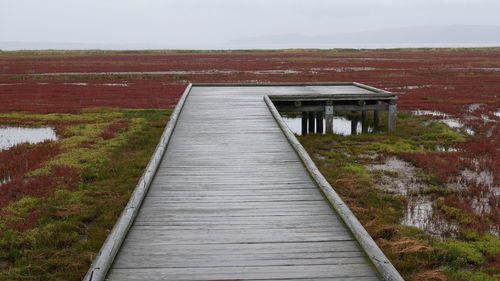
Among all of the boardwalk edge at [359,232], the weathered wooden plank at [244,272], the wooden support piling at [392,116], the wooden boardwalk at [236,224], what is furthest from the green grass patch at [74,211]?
the wooden support piling at [392,116]

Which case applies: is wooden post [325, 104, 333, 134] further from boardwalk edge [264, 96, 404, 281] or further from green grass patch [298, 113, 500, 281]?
boardwalk edge [264, 96, 404, 281]

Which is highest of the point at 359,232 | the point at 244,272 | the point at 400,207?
the point at 359,232

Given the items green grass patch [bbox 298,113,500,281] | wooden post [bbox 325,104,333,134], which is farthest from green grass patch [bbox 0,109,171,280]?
wooden post [bbox 325,104,333,134]

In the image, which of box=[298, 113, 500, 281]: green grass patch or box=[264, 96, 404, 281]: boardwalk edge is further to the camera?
box=[298, 113, 500, 281]: green grass patch

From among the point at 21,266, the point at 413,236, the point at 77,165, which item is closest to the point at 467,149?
the point at 413,236

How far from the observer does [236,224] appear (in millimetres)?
5262

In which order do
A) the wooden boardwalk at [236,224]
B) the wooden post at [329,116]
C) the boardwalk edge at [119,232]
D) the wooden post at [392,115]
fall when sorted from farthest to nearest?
the wooden post at [392,115] < the wooden post at [329,116] < the wooden boardwalk at [236,224] < the boardwalk edge at [119,232]

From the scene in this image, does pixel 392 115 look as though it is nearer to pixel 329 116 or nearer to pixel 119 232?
pixel 329 116

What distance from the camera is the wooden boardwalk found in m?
4.21

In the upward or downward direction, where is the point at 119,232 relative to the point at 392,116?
upward

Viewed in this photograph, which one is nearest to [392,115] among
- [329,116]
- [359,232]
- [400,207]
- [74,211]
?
[329,116]

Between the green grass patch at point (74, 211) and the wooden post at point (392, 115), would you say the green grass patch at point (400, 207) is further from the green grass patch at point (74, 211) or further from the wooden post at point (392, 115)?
the green grass patch at point (74, 211)

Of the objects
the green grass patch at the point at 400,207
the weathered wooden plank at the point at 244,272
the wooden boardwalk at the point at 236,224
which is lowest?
the green grass patch at the point at 400,207

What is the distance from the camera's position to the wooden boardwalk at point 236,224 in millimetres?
4207
